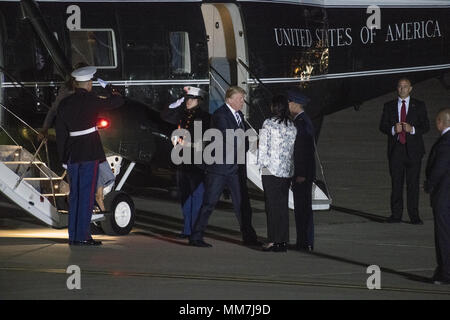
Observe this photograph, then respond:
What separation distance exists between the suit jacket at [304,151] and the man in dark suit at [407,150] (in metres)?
2.85

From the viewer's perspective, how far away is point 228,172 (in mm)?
12961

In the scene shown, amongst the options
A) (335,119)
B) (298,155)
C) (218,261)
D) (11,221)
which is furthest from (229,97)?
(335,119)

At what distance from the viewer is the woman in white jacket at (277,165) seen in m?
12.7

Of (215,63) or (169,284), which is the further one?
(215,63)

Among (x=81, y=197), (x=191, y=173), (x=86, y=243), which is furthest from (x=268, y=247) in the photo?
(x=81, y=197)

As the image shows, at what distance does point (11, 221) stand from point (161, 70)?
9.63 feet

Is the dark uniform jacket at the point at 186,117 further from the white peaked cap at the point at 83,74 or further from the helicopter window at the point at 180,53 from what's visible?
the helicopter window at the point at 180,53

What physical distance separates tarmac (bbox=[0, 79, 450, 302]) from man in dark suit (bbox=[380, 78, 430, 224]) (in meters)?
0.28

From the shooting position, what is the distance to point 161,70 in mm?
15938

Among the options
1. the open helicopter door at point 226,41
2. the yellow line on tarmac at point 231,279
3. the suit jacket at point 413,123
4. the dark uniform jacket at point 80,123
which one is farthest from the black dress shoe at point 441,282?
the open helicopter door at point 226,41

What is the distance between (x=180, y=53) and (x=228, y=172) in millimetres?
3650

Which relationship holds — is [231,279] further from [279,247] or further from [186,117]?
[186,117]

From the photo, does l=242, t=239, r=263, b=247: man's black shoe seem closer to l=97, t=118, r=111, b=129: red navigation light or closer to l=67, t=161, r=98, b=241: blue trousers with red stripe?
l=67, t=161, r=98, b=241: blue trousers with red stripe

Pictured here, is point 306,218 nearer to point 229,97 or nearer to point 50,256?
point 229,97
